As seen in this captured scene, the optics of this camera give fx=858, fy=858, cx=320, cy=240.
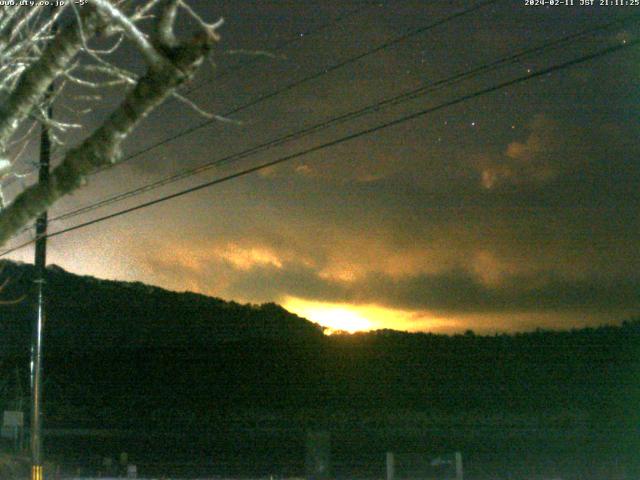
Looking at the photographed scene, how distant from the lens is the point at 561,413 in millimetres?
43312

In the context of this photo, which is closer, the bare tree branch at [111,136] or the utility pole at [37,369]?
the bare tree branch at [111,136]

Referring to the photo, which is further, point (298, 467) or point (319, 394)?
point (319, 394)

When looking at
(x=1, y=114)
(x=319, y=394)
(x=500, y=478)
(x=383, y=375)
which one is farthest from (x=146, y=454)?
(x=1, y=114)

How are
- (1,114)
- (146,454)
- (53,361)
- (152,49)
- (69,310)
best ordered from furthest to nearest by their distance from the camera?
(69,310)
(53,361)
(146,454)
(1,114)
(152,49)

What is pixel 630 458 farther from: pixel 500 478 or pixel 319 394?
pixel 319 394

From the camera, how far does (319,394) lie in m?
51.3

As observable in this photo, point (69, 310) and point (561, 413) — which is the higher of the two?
point (69, 310)

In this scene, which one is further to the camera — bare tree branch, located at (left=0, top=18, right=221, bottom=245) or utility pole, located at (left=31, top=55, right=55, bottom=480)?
utility pole, located at (left=31, top=55, right=55, bottom=480)

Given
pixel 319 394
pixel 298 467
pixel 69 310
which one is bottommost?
pixel 298 467

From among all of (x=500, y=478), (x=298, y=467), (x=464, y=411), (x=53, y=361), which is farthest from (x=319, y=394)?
(x=500, y=478)

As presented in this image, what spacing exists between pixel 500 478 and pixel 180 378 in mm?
31650

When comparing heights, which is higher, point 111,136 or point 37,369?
point 111,136

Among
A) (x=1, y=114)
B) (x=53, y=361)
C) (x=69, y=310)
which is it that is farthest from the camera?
Result: (x=69, y=310)

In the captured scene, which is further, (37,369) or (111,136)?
(37,369)
